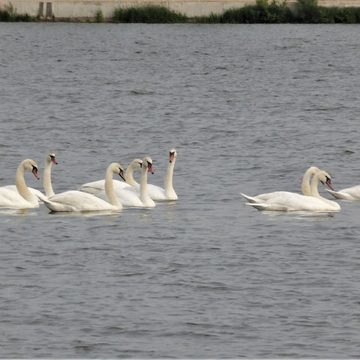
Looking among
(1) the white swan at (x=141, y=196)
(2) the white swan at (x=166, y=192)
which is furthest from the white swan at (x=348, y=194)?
(1) the white swan at (x=141, y=196)

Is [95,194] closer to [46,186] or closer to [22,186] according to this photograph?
[46,186]

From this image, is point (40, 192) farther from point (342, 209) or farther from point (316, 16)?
point (316, 16)

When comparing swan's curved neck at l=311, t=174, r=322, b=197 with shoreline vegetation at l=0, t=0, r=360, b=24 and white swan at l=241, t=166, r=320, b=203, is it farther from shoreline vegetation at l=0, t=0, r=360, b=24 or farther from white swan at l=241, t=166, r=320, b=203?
shoreline vegetation at l=0, t=0, r=360, b=24

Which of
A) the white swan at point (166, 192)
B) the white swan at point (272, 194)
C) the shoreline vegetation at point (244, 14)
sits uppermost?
the white swan at point (272, 194)

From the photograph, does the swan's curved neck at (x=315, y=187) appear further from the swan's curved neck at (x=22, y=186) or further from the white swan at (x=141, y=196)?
the swan's curved neck at (x=22, y=186)

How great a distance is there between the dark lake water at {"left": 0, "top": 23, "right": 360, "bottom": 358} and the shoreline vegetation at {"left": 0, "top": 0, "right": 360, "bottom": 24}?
120 ft

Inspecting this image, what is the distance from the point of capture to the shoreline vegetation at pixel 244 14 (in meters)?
93.9

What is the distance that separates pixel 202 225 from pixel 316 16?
72.8 m

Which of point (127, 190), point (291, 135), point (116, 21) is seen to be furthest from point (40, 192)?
point (116, 21)

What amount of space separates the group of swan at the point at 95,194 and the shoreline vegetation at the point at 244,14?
6790 centimetres

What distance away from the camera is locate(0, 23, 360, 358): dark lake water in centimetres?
1691

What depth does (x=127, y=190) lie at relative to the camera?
2547 cm

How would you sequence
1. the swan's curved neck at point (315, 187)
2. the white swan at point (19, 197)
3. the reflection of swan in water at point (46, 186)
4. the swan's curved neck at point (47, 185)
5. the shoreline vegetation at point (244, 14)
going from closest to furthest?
the white swan at point (19, 197)
the reflection of swan in water at point (46, 186)
the swan's curved neck at point (315, 187)
the swan's curved neck at point (47, 185)
the shoreline vegetation at point (244, 14)

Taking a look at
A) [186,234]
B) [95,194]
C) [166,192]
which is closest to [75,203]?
[95,194]
